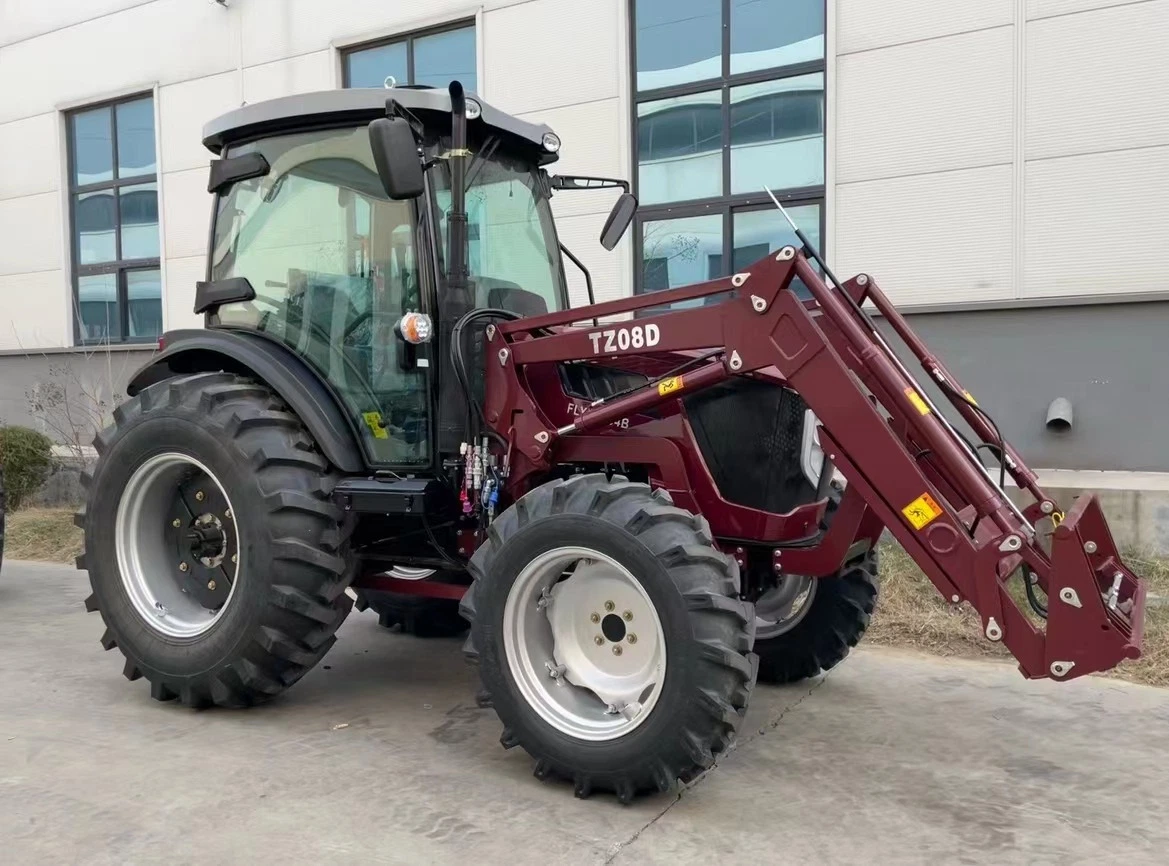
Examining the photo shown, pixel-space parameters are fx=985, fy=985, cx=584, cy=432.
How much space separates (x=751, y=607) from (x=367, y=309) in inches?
82.2

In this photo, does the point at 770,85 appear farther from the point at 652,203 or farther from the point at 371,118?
the point at 371,118

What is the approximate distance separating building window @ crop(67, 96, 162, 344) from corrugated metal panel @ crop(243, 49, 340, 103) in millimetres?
1953

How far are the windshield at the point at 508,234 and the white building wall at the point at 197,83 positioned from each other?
356 centimetres

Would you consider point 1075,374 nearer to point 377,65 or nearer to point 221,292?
point 221,292

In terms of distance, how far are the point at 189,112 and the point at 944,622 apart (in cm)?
1026

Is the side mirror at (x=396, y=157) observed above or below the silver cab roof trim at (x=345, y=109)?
below

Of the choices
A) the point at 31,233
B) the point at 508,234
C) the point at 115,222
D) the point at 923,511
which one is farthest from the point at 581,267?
the point at 31,233

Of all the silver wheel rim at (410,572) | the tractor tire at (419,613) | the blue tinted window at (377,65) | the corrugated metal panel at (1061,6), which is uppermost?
the blue tinted window at (377,65)

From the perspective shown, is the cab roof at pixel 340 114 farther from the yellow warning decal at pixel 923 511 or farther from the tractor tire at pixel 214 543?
the yellow warning decal at pixel 923 511

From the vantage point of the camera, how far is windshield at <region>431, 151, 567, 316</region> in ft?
14.3

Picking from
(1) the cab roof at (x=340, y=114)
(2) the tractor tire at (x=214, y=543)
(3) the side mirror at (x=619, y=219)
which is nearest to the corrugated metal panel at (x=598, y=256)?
Answer: (3) the side mirror at (x=619, y=219)

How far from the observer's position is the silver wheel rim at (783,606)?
4.58 meters

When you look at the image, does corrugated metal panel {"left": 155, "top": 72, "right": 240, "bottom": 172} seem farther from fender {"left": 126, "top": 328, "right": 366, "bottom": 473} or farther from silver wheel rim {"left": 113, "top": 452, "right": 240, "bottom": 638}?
silver wheel rim {"left": 113, "top": 452, "right": 240, "bottom": 638}

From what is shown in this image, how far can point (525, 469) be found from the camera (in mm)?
4078
